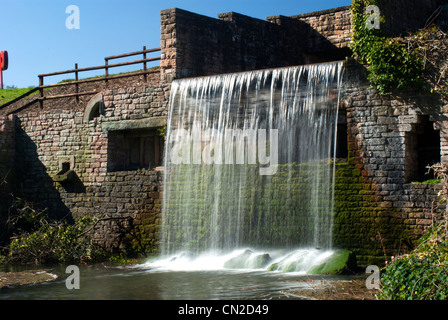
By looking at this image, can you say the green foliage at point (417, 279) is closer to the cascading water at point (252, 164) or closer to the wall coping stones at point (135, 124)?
the cascading water at point (252, 164)

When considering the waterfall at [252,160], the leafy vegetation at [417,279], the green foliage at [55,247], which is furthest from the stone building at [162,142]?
the leafy vegetation at [417,279]

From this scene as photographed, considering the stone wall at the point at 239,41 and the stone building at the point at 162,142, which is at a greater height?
the stone wall at the point at 239,41

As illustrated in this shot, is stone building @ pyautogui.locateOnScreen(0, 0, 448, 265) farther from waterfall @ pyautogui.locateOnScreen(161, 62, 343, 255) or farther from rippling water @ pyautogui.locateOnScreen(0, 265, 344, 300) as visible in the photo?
rippling water @ pyautogui.locateOnScreen(0, 265, 344, 300)

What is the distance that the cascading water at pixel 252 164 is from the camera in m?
11.2

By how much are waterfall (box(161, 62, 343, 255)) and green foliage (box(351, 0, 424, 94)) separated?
565 millimetres

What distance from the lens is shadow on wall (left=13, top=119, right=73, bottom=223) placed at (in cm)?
1541

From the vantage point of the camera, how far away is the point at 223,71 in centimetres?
1448

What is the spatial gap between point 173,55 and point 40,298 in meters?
6.64

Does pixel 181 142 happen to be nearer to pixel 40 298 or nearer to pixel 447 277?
pixel 40 298

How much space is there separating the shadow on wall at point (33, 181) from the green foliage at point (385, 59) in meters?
8.03

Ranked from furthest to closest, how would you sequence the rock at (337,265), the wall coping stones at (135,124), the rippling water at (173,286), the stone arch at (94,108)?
the stone arch at (94,108)
the wall coping stones at (135,124)
the rock at (337,265)
the rippling water at (173,286)

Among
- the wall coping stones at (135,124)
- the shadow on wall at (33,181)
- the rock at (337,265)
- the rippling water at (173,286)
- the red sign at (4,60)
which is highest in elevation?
the red sign at (4,60)

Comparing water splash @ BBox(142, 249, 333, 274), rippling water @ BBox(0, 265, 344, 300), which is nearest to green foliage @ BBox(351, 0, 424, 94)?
water splash @ BBox(142, 249, 333, 274)

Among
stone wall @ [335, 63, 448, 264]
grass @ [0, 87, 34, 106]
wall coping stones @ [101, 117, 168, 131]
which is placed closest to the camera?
stone wall @ [335, 63, 448, 264]
